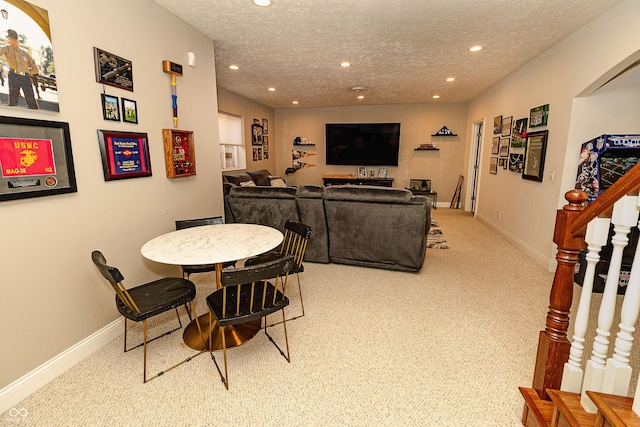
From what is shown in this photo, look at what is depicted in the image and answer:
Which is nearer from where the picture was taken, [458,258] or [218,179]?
[218,179]

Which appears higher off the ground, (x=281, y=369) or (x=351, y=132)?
(x=351, y=132)

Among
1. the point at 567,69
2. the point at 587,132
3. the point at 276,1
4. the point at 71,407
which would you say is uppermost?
the point at 276,1

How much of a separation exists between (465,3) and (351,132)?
17.3 feet

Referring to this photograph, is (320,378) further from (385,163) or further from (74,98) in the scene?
(385,163)

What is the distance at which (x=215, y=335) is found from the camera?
2.26 metres

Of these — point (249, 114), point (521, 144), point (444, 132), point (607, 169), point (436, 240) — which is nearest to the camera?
point (607, 169)

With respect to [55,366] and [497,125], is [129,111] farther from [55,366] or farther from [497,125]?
[497,125]

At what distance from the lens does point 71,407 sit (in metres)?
1.66

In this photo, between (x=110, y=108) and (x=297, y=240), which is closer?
(x=110, y=108)

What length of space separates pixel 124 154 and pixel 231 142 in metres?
4.14

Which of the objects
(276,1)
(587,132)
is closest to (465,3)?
(276,1)

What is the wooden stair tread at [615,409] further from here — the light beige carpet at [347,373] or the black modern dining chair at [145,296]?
the black modern dining chair at [145,296]

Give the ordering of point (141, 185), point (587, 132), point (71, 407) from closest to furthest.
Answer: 1. point (71, 407)
2. point (141, 185)
3. point (587, 132)

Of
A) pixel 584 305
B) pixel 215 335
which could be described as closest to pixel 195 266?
→ pixel 215 335
